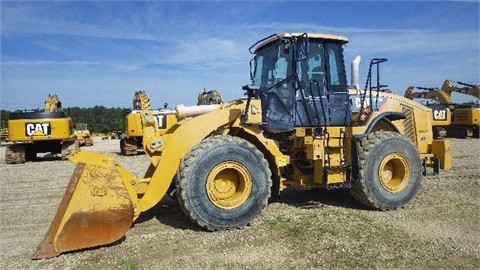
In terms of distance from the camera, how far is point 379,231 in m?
5.67

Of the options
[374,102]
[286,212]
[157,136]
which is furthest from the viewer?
[374,102]

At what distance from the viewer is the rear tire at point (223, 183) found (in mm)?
5582

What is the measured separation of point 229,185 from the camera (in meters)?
6.07

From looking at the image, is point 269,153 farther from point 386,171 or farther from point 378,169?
point 386,171

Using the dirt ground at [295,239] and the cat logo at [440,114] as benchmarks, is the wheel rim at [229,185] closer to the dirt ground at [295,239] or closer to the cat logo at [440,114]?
the dirt ground at [295,239]

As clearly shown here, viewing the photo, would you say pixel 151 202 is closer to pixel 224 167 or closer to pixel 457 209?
pixel 224 167

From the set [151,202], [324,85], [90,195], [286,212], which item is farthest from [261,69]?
[90,195]

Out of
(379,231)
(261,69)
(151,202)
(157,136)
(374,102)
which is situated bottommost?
(379,231)

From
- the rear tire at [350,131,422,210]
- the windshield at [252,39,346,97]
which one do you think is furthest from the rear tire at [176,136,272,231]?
the rear tire at [350,131,422,210]

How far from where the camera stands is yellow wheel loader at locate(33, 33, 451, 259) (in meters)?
5.15

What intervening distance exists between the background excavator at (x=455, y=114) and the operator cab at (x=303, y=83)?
745 inches

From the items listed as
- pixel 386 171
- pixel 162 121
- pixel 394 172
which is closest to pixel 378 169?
pixel 386 171

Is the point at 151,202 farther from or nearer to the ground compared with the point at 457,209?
farther from the ground

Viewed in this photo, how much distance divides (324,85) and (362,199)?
79.7 inches
